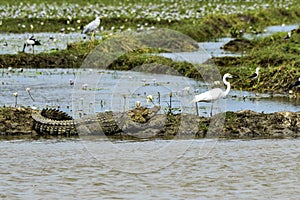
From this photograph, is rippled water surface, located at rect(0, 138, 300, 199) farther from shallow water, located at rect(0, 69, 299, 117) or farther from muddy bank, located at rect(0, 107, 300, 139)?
shallow water, located at rect(0, 69, 299, 117)

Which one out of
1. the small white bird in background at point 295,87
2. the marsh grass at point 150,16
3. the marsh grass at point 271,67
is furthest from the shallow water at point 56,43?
the small white bird in background at point 295,87

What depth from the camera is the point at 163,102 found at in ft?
46.5

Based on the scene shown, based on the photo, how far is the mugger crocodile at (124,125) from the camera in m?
11.2

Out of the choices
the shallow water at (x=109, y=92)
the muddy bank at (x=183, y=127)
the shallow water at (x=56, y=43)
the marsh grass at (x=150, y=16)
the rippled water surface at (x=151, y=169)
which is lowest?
the rippled water surface at (x=151, y=169)

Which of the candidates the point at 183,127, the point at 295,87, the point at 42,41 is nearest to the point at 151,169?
the point at 183,127

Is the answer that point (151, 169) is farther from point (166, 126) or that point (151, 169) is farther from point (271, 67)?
point (271, 67)

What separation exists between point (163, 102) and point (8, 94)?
3.12 metres

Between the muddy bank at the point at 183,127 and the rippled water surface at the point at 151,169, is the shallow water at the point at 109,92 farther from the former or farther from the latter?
the rippled water surface at the point at 151,169

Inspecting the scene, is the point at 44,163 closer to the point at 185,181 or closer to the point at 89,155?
the point at 89,155

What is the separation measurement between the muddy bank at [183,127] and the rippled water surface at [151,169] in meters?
0.33

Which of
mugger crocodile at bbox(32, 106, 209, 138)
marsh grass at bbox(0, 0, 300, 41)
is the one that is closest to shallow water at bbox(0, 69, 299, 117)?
mugger crocodile at bbox(32, 106, 209, 138)

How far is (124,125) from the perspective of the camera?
36.9 feet

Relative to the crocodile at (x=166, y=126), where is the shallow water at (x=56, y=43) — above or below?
above

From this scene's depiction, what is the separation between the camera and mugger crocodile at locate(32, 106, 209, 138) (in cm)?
1120
